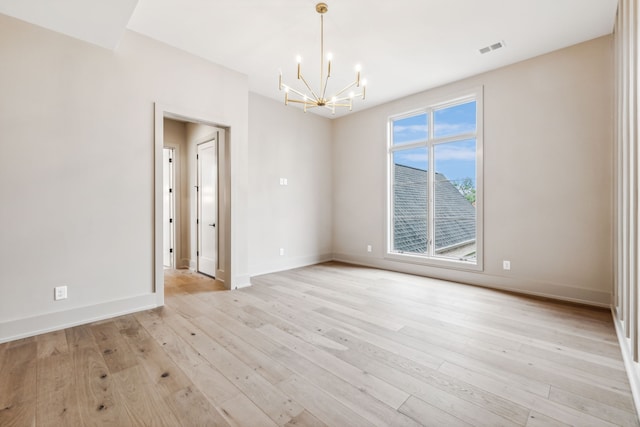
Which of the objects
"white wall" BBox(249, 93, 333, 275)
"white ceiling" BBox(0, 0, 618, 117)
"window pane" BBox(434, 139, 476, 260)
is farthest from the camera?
"white wall" BBox(249, 93, 333, 275)

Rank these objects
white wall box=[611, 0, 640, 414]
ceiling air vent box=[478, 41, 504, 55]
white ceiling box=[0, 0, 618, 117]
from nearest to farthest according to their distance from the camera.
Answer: white wall box=[611, 0, 640, 414] < white ceiling box=[0, 0, 618, 117] < ceiling air vent box=[478, 41, 504, 55]

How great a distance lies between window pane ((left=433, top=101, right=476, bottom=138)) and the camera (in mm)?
4504

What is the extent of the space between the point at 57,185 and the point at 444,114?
5.21 m

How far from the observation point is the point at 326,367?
213cm

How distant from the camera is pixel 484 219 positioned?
4.27 m

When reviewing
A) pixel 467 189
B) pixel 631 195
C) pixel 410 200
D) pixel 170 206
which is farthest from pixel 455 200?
pixel 170 206

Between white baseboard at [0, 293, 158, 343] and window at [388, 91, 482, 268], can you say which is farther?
window at [388, 91, 482, 268]

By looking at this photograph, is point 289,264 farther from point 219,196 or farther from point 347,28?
point 347,28

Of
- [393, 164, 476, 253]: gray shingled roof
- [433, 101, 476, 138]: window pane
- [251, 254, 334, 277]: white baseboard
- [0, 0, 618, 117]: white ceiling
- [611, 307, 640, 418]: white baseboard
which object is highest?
[0, 0, 618, 117]: white ceiling

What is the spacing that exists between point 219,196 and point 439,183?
3.63 m

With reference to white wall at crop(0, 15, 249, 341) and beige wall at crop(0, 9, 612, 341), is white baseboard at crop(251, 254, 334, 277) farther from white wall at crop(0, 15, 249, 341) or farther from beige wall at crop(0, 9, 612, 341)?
white wall at crop(0, 15, 249, 341)

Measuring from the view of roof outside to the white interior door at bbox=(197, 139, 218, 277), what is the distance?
322cm

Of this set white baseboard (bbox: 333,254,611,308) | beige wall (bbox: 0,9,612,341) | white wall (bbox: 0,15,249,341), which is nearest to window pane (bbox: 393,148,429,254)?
white baseboard (bbox: 333,254,611,308)

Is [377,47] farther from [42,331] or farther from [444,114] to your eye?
[42,331]
